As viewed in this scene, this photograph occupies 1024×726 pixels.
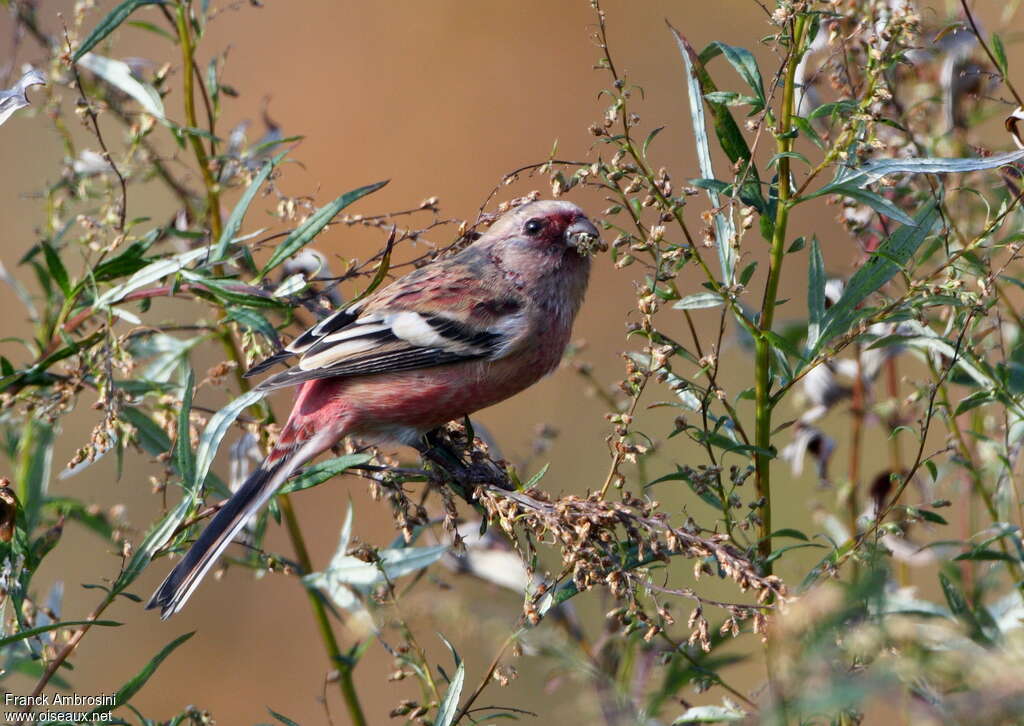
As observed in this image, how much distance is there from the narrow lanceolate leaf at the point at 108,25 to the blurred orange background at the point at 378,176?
1125 mm

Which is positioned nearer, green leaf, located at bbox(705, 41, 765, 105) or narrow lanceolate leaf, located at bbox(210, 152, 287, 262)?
green leaf, located at bbox(705, 41, 765, 105)

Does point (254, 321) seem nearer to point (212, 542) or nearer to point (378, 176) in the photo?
point (212, 542)

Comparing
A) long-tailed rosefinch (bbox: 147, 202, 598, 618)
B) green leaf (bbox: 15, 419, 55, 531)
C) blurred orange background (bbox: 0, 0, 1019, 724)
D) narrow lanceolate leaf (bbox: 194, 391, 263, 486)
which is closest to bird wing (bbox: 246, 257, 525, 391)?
long-tailed rosefinch (bbox: 147, 202, 598, 618)

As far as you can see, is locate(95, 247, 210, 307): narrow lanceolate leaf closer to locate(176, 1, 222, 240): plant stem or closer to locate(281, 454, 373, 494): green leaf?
locate(176, 1, 222, 240): plant stem

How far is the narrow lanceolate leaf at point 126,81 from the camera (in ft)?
10.8

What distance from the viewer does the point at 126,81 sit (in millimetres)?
3400

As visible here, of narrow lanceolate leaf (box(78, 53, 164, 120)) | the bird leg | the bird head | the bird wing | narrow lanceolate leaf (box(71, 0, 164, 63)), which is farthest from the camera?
the bird head

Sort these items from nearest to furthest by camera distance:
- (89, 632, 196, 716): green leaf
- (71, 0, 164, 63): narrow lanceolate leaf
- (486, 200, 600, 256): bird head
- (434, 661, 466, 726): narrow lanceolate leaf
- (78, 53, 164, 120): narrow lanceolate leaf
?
(89, 632, 196, 716): green leaf
(434, 661, 466, 726): narrow lanceolate leaf
(71, 0, 164, 63): narrow lanceolate leaf
(78, 53, 164, 120): narrow lanceolate leaf
(486, 200, 600, 256): bird head

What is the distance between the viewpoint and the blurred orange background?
671 cm

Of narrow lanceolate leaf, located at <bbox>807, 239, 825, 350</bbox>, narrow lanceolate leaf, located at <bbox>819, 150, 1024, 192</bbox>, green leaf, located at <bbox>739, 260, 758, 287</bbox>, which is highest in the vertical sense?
narrow lanceolate leaf, located at <bbox>819, 150, 1024, 192</bbox>

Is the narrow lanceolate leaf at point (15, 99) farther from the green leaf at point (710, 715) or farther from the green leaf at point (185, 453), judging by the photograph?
the green leaf at point (710, 715)

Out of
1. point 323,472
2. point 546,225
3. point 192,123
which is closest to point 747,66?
point 323,472

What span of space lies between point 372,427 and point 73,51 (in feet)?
5.23

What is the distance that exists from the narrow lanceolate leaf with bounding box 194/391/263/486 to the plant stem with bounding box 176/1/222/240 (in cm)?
70
